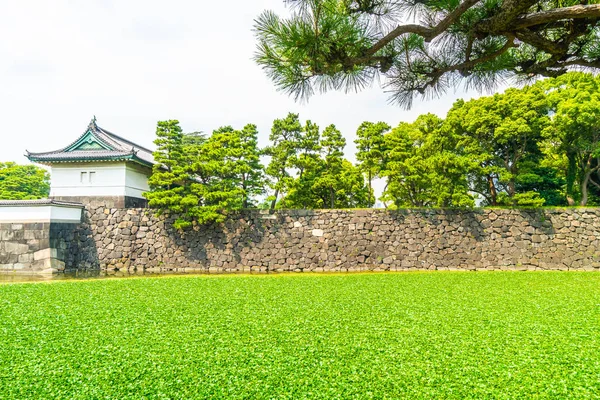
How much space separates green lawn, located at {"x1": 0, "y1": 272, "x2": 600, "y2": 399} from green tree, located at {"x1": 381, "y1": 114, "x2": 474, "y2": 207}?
4.56 meters

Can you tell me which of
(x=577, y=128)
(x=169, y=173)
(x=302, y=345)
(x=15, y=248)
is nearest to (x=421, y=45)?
(x=302, y=345)

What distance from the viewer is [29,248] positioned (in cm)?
851

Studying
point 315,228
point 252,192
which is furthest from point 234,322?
point 252,192

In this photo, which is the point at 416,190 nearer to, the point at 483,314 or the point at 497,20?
the point at 483,314

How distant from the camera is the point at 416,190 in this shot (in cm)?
933

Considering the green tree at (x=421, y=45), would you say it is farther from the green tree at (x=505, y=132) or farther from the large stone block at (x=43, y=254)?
the large stone block at (x=43, y=254)

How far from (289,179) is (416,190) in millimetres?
3468

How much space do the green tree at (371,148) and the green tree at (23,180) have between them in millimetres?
13562

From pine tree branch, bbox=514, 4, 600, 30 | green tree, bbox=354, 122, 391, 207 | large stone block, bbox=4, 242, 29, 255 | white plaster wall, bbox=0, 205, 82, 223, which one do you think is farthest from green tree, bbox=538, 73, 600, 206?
large stone block, bbox=4, 242, 29, 255

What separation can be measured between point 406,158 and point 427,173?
674 millimetres

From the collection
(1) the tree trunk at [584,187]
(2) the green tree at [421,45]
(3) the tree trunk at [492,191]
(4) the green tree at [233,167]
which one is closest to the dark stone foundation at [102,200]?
(4) the green tree at [233,167]

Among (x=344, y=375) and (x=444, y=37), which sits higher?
(x=444, y=37)

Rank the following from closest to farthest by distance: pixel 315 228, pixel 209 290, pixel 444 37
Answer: pixel 444 37 → pixel 209 290 → pixel 315 228

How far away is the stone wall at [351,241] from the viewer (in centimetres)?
845
